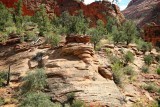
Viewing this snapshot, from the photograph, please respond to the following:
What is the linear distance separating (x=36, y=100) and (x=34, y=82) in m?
2.75

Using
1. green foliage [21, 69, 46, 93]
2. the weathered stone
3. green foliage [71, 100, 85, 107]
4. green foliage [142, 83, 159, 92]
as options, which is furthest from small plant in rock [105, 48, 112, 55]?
green foliage [71, 100, 85, 107]

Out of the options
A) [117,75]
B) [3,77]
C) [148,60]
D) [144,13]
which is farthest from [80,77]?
[144,13]

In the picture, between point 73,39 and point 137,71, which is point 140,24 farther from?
point 73,39

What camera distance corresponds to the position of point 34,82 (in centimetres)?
2484

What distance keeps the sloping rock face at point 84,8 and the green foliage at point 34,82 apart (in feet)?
143

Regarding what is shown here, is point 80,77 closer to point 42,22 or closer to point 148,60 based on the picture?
point 148,60

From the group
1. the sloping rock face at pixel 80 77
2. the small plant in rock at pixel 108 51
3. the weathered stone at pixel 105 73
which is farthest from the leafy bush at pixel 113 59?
the weathered stone at pixel 105 73

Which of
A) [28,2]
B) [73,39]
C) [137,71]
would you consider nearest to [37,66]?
[73,39]

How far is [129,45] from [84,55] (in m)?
17.6

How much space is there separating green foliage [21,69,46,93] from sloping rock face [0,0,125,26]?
143 ft

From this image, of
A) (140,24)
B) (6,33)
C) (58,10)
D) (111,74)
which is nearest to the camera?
(111,74)

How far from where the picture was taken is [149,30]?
66938mm

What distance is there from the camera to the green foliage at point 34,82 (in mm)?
24656

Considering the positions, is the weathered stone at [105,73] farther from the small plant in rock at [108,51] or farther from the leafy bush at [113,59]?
the small plant in rock at [108,51]
